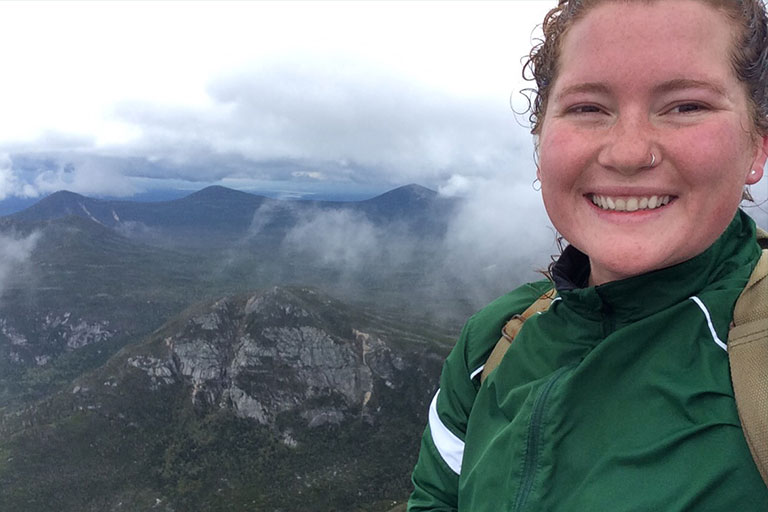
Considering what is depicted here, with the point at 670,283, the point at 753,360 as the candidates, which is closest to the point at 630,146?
the point at 670,283

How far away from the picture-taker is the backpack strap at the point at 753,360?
2379mm

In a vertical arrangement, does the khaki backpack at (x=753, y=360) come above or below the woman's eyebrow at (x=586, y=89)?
below

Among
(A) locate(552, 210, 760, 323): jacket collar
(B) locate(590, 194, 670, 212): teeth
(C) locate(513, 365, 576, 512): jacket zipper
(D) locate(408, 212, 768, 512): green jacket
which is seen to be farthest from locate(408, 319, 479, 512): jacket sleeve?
(B) locate(590, 194, 670, 212): teeth

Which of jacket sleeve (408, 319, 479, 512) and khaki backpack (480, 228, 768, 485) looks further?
jacket sleeve (408, 319, 479, 512)

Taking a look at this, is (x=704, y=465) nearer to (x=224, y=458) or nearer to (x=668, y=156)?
(x=668, y=156)

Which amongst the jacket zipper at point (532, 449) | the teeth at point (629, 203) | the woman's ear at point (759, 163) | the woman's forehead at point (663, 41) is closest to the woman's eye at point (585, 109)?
the woman's forehead at point (663, 41)

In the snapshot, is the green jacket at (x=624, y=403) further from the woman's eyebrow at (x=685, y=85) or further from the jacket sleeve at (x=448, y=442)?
the woman's eyebrow at (x=685, y=85)

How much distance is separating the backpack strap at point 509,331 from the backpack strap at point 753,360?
1510mm

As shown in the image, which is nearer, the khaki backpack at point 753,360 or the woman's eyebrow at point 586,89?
the khaki backpack at point 753,360

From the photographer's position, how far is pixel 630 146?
9.13 feet

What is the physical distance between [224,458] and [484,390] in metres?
208

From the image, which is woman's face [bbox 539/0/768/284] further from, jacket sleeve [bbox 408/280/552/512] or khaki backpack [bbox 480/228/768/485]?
jacket sleeve [bbox 408/280/552/512]

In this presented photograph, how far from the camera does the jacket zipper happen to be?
3.19 m

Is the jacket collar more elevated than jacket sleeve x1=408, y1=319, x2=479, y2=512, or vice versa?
the jacket collar
